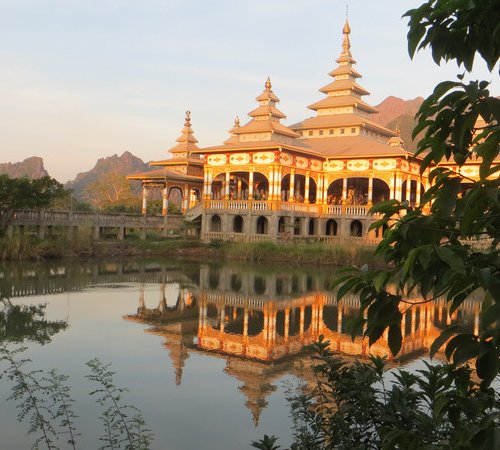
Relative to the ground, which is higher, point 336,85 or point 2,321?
point 336,85

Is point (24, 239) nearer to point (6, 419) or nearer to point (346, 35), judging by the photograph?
point (6, 419)

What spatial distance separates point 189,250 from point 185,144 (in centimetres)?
1263

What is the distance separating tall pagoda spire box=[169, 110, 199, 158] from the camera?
3878 cm

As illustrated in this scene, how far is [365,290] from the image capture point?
1.81 m

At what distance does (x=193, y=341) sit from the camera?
10172 millimetres

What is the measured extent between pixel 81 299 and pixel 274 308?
16.2 feet

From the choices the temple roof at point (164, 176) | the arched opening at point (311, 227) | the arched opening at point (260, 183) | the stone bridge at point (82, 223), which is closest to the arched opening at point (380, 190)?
the arched opening at point (311, 227)

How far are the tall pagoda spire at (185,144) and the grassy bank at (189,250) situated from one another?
10.3 meters

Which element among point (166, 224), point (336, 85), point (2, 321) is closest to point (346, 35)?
point (336, 85)

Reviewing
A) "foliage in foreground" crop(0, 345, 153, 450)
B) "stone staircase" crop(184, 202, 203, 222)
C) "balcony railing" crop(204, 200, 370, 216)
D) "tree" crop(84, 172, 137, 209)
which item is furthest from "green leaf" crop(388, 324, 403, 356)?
A: "tree" crop(84, 172, 137, 209)

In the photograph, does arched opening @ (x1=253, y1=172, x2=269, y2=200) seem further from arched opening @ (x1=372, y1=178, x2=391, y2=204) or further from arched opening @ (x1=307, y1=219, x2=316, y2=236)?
arched opening @ (x1=372, y1=178, x2=391, y2=204)

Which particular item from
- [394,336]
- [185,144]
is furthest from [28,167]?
[394,336]

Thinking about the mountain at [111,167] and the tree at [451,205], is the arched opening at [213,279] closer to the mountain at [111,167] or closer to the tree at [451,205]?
the tree at [451,205]

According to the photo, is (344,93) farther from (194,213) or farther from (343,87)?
(194,213)
